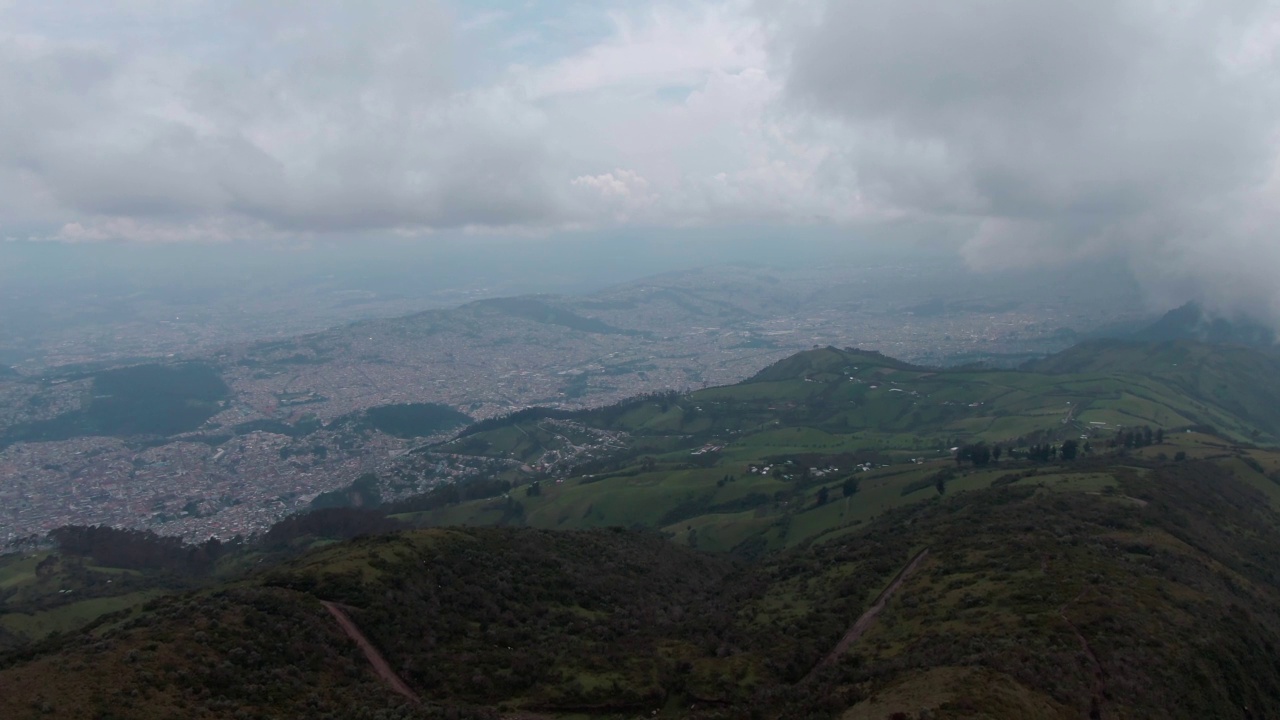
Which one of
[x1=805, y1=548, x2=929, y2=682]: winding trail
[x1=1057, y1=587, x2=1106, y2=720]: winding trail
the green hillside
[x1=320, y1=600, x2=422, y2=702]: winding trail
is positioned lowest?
the green hillside

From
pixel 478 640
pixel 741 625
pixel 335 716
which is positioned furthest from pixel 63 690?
pixel 741 625

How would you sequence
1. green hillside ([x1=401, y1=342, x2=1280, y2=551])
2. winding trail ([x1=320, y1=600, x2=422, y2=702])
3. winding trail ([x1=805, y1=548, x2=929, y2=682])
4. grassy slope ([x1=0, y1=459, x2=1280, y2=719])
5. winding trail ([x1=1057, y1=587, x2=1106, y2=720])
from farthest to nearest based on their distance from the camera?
green hillside ([x1=401, y1=342, x2=1280, y2=551]), winding trail ([x1=805, y1=548, x2=929, y2=682]), winding trail ([x1=320, y1=600, x2=422, y2=702]), grassy slope ([x1=0, y1=459, x2=1280, y2=719]), winding trail ([x1=1057, y1=587, x2=1106, y2=720])

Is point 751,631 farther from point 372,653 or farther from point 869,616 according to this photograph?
point 372,653

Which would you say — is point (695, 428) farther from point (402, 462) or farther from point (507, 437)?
point (402, 462)

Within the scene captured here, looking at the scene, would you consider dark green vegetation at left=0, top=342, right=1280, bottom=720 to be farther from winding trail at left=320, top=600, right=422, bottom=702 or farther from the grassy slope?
winding trail at left=320, top=600, right=422, bottom=702

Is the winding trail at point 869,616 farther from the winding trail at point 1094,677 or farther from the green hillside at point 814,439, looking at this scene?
the green hillside at point 814,439

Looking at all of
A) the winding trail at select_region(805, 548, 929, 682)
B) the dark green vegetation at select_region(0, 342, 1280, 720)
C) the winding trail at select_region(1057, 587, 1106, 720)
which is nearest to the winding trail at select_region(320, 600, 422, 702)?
the dark green vegetation at select_region(0, 342, 1280, 720)

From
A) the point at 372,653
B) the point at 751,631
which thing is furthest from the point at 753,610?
the point at 372,653
